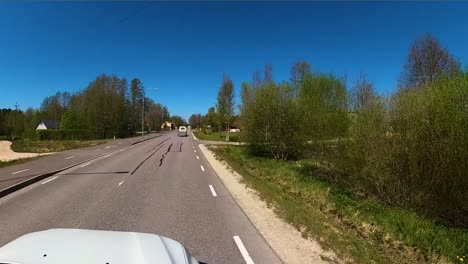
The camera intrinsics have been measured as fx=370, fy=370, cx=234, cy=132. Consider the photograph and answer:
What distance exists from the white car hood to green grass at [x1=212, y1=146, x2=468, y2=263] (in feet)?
11.9

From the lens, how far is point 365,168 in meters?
11.5

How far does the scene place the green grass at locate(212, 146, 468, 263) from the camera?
6.46 metres

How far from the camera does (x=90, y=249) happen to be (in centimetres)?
294

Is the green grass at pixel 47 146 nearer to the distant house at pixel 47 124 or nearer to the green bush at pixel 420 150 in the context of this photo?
the green bush at pixel 420 150

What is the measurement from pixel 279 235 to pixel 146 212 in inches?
134

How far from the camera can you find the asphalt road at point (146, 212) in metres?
6.47

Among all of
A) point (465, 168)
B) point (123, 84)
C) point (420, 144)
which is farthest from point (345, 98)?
point (123, 84)

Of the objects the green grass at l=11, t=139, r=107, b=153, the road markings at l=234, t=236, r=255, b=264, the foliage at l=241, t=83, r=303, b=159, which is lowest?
the road markings at l=234, t=236, r=255, b=264

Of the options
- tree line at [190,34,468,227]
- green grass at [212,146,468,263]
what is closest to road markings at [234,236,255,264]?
green grass at [212,146,468,263]

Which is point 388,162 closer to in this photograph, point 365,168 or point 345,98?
point 365,168

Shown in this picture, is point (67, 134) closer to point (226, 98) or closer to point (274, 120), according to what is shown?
point (226, 98)

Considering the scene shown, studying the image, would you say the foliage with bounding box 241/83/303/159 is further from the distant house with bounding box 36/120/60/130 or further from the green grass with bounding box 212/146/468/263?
the distant house with bounding box 36/120/60/130

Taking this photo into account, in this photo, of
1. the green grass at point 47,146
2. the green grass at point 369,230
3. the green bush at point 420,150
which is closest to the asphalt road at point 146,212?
the green grass at point 369,230

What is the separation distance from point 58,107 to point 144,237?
116798mm
